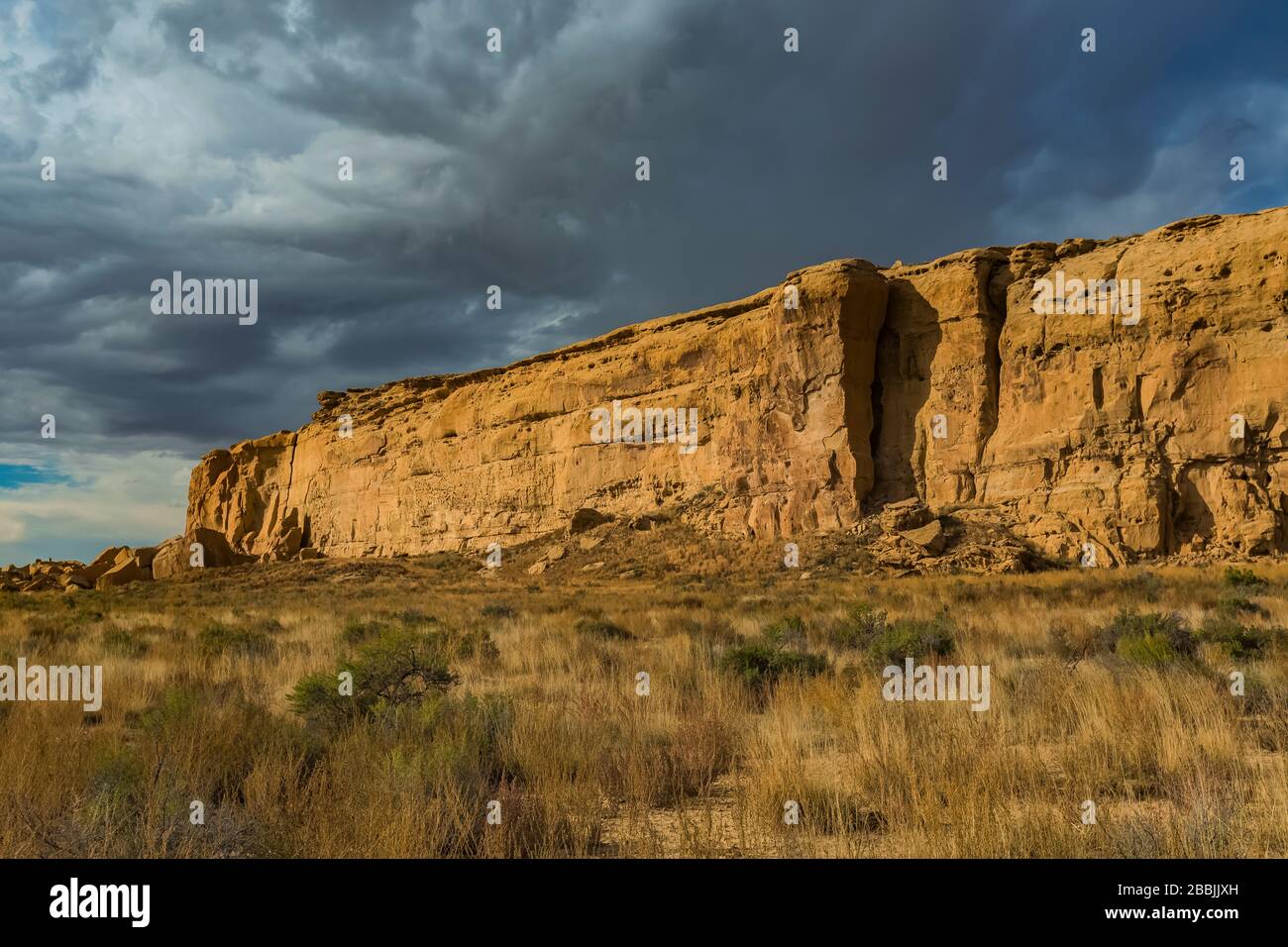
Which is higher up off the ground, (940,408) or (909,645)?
(940,408)

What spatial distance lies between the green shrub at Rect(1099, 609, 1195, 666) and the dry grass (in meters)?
0.20

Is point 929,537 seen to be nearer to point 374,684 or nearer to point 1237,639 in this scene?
point 1237,639

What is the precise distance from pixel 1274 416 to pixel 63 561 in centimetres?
8296

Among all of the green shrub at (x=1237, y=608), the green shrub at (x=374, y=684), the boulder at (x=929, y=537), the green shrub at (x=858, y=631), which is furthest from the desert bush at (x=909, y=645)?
the boulder at (x=929, y=537)

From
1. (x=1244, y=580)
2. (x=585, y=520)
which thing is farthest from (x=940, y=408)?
(x=585, y=520)

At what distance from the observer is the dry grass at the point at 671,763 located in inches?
147

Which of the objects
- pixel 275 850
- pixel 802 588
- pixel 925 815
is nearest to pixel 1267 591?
pixel 802 588

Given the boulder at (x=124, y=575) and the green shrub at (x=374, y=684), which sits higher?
the boulder at (x=124, y=575)

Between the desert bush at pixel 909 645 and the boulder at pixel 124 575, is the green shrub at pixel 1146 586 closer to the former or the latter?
the desert bush at pixel 909 645

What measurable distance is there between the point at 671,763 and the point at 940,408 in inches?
1315

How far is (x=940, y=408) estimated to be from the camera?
35.6 m

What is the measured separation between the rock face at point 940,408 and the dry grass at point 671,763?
909 inches
